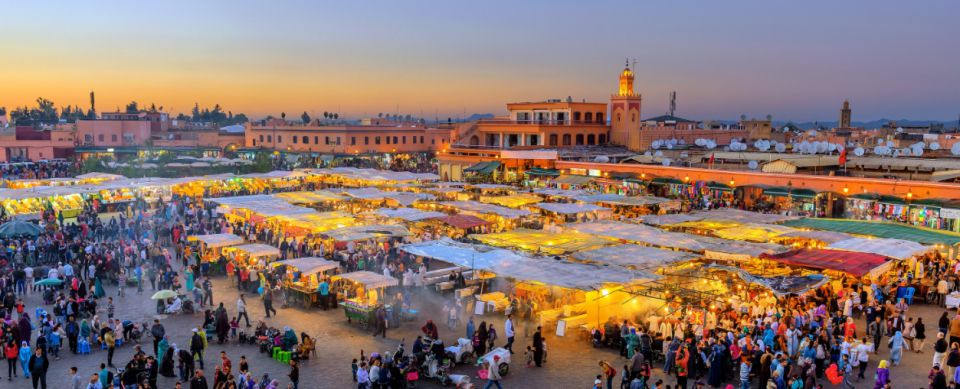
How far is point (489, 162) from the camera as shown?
41.5m

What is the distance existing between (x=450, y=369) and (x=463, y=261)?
3674 mm

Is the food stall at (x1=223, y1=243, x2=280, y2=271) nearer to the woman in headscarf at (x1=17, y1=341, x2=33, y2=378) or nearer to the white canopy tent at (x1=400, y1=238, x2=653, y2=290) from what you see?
the white canopy tent at (x1=400, y1=238, x2=653, y2=290)

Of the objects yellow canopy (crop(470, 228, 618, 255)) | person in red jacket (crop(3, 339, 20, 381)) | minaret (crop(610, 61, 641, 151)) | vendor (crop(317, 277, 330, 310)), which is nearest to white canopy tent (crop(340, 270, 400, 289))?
vendor (crop(317, 277, 330, 310))

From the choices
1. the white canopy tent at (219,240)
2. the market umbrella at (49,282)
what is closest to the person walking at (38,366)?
the market umbrella at (49,282)

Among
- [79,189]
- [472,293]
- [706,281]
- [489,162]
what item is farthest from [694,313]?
[489,162]

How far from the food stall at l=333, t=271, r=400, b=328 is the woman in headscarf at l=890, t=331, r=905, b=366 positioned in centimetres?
981

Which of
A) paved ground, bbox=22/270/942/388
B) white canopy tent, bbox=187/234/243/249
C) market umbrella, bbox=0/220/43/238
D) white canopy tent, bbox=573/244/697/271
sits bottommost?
paved ground, bbox=22/270/942/388

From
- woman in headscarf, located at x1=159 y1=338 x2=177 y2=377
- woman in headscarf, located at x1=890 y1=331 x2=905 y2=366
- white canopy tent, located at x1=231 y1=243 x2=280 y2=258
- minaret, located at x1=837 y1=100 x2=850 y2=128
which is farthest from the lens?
minaret, located at x1=837 y1=100 x2=850 y2=128

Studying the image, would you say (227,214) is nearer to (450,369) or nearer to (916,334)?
(450,369)

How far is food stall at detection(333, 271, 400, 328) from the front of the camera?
48.6 feet

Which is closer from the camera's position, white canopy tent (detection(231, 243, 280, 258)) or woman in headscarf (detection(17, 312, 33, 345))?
woman in headscarf (detection(17, 312, 33, 345))

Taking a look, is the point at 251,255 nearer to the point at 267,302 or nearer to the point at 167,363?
the point at 267,302

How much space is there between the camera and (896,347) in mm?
12703

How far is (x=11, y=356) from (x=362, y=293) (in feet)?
21.6
